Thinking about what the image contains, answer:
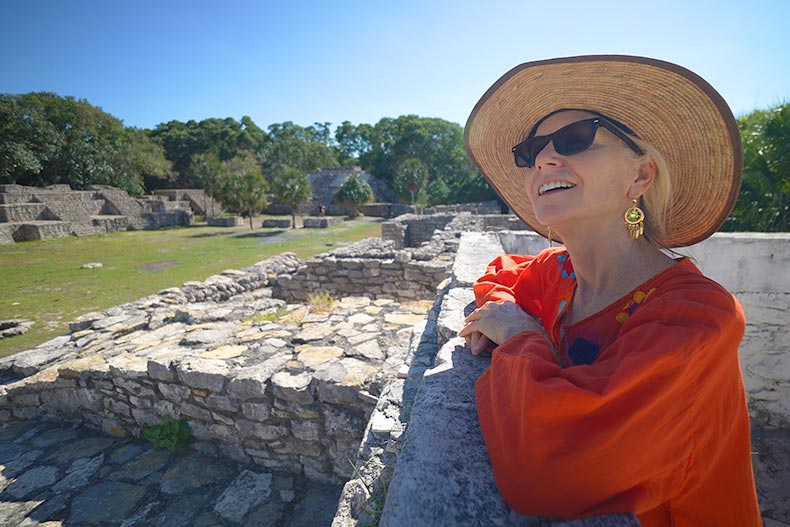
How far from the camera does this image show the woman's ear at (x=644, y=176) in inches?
50.6

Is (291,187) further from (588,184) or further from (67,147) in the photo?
(588,184)

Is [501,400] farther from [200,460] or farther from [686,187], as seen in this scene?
[200,460]

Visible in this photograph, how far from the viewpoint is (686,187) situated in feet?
4.72

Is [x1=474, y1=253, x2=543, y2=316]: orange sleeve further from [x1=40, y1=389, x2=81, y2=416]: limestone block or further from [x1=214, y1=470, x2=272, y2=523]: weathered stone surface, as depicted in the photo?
[x1=40, y1=389, x2=81, y2=416]: limestone block

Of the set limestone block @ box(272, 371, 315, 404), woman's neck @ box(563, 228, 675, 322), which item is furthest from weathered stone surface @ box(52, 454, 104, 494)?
woman's neck @ box(563, 228, 675, 322)

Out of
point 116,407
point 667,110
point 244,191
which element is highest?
point 244,191

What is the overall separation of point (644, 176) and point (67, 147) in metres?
46.3

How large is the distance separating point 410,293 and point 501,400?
617 centimetres

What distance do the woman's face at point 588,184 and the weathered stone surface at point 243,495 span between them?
9.90 ft

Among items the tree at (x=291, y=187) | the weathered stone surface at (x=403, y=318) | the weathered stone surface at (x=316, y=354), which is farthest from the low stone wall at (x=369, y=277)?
the tree at (x=291, y=187)

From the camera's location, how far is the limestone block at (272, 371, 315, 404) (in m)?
2.82

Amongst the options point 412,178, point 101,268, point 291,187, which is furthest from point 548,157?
point 412,178

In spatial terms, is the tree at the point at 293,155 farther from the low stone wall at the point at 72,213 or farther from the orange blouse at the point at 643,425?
the orange blouse at the point at 643,425

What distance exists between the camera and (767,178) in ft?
17.4
